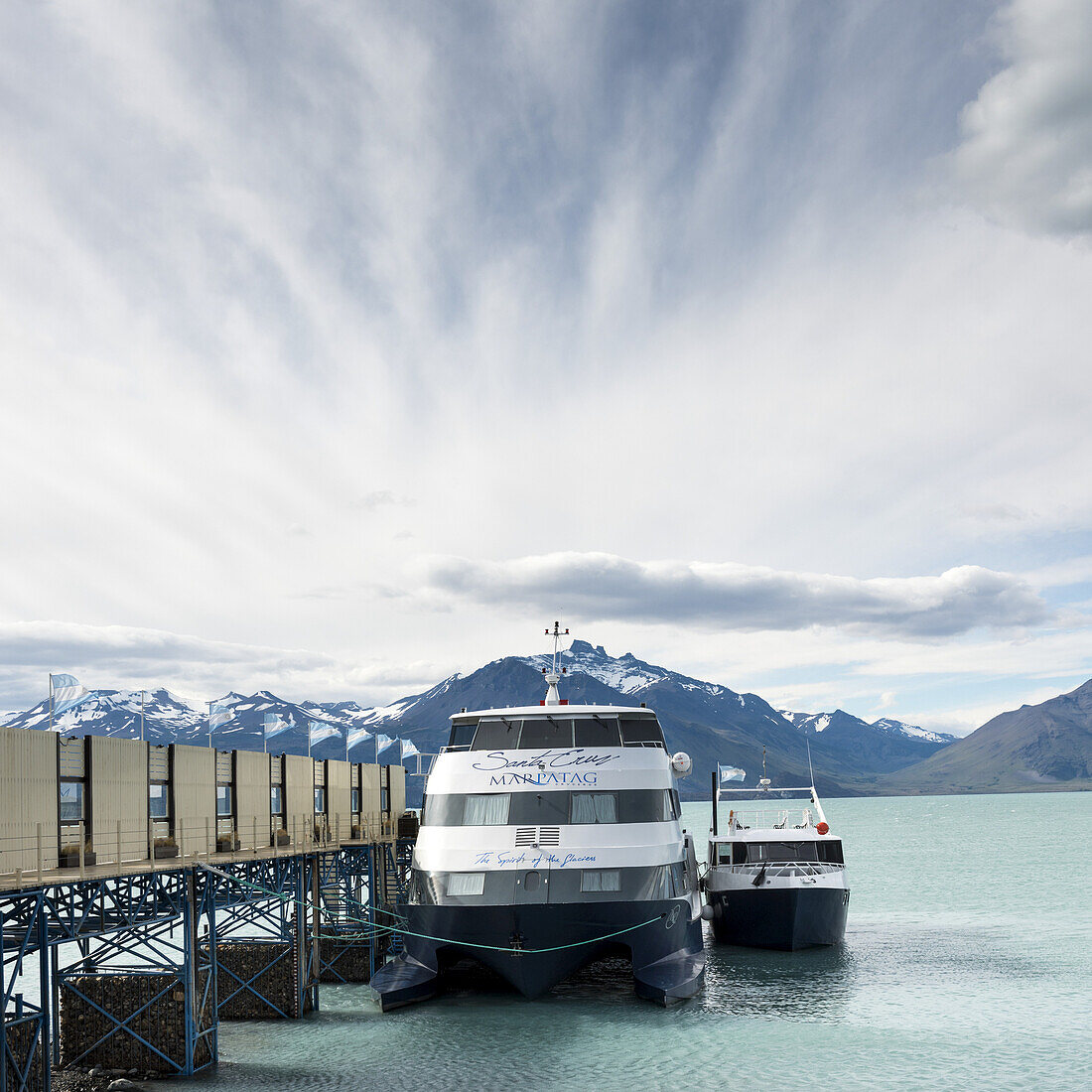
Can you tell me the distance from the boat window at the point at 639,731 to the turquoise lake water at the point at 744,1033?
26.7ft

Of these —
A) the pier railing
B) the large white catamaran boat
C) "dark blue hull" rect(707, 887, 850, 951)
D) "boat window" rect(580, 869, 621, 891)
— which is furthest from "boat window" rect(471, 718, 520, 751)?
"dark blue hull" rect(707, 887, 850, 951)

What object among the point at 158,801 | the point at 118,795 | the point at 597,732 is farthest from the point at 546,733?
the point at 118,795

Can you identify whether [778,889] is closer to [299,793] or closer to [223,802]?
[299,793]

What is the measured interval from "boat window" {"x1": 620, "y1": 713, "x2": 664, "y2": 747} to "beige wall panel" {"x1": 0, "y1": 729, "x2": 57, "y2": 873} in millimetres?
17458

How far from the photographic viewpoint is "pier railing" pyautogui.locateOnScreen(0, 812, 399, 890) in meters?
22.3

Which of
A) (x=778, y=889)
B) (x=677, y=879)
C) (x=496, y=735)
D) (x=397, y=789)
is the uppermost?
(x=496, y=735)

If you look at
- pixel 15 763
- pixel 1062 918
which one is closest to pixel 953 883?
pixel 1062 918

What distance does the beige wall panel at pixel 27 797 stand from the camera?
72.8 ft

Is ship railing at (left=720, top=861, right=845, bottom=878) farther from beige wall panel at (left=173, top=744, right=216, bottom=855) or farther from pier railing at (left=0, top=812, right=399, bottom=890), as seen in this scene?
beige wall panel at (left=173, top=744, right=216, bottom=855)

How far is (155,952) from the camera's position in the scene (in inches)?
1101

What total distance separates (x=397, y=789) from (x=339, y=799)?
1131 centimetres

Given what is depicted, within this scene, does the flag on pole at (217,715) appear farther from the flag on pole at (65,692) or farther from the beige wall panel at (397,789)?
the beige wall panel at (397,789)

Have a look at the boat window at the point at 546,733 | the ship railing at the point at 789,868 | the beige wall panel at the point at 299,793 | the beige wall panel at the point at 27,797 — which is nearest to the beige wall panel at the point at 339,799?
the beige wall panel at the point at 299,793

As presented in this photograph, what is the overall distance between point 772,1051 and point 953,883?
6678cm
